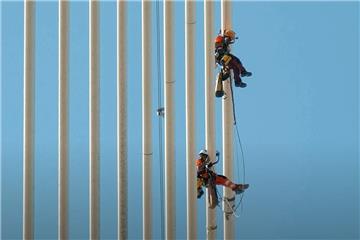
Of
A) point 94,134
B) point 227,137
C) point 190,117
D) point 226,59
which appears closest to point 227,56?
point 226,59

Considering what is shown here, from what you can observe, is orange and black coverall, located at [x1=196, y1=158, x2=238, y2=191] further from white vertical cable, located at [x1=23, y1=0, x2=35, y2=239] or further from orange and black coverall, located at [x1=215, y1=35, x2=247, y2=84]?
white vertical cable, located at [x1=23, y1=0, x2=35, y2=239]

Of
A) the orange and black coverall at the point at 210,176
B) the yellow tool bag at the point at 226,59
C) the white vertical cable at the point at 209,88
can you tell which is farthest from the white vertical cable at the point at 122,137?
the yellow tool bag at the point at 226,59

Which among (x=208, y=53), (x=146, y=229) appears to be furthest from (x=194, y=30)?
(x=146, y=229)

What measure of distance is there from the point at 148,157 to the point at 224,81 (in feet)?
5.71

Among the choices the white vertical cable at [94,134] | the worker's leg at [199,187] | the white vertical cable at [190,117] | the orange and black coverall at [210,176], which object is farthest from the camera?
the worker's leg at [199,187]

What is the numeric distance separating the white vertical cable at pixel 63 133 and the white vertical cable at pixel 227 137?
8.05 ft

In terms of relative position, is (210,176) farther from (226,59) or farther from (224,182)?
(226,59)

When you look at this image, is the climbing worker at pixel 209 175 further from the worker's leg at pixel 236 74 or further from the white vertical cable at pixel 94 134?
Result: the white vertical cable at pixel 94 134

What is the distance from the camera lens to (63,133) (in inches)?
268

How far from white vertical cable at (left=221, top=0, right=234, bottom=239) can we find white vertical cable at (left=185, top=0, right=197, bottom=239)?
552 millimetres

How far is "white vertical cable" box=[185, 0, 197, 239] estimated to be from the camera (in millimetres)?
7059

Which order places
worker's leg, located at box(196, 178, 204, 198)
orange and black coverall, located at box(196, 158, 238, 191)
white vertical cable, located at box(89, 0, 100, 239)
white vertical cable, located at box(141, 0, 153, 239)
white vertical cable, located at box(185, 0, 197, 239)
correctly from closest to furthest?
1. white vertical cable, located at box(89, 0, 100, 239)
2. white vertical cable, located at box(141, 0, 153, 239)
3. white vertical cable, located at box(185, 0, 197, 239)
4. orange and black coverall, located at box(196, 158, 238, 191)
5. worker's leg, located at box(196, 178, 204, 198)

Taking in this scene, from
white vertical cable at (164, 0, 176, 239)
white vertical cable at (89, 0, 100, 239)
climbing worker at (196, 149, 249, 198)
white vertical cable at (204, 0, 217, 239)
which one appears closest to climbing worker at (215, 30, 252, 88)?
white vertical cable at (204, 0, 217, 239)

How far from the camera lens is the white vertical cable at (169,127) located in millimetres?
6953
